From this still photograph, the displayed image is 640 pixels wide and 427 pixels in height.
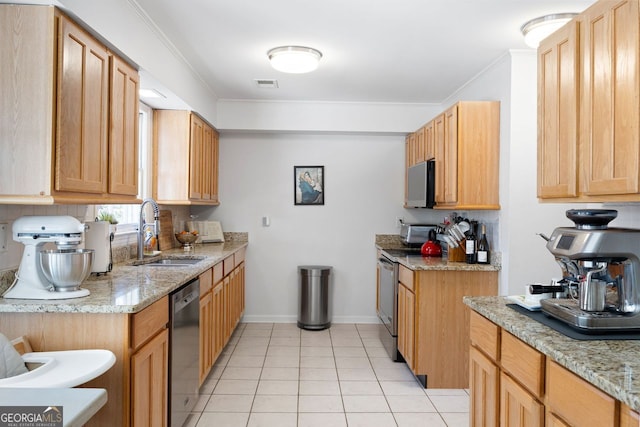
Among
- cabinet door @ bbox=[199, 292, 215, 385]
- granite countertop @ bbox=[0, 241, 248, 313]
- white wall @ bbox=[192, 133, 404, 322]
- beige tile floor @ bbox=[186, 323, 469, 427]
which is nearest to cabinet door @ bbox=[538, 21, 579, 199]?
beige tile floor @ bbox=[186, 323, 469, 427]

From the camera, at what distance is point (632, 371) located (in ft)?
4.10

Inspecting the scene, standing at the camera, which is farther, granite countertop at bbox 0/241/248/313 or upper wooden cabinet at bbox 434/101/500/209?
upper wooden cabinet at bbox 434/101/500/209

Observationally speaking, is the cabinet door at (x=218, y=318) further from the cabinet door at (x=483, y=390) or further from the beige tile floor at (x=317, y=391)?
the cabinet door at (x=483, y=390)

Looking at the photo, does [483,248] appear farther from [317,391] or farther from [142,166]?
[142,166]

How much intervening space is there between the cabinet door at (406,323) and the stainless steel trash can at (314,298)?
1.28m

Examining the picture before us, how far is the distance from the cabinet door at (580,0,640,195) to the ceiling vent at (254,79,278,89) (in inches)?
109

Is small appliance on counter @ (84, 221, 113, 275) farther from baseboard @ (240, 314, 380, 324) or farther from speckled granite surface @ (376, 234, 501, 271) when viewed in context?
baseboard @ (240, 314, 380, 324)

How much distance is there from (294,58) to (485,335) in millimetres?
2376

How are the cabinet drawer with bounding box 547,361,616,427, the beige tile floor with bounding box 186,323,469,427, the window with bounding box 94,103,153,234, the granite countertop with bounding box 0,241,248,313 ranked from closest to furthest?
the cabinet drawer with bounding box 547,361,616,427 → the granite countertop with bounding box 0,241,248,313 → the beige tile floor with bounding box 186,323,469,427 → the window with bounding box 94,103,153,234

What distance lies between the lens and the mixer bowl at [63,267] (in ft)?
6.36


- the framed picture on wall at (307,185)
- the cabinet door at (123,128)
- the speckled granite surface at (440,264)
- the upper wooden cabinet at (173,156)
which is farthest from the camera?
the framed picture on wall at (307,185)

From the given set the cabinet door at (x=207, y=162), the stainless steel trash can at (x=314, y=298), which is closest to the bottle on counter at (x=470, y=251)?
the stainless steel trash can at (x=314, y=298)

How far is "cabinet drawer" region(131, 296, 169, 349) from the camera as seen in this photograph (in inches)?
74.7

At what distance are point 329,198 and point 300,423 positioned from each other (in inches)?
114
